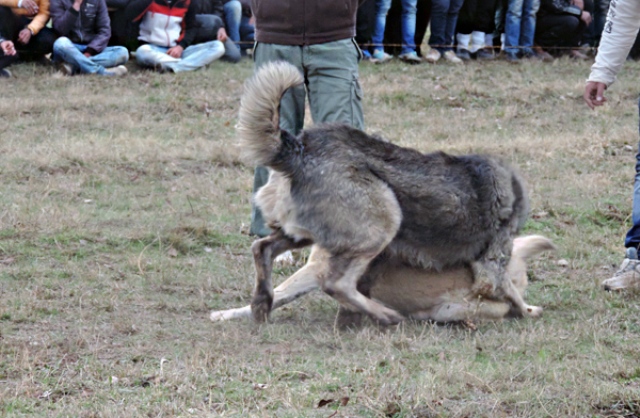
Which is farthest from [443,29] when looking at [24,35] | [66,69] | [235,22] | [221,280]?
[221,280]

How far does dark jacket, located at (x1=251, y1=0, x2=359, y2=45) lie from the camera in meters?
6.70

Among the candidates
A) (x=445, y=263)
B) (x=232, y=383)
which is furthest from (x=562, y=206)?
(x=232, y=383)

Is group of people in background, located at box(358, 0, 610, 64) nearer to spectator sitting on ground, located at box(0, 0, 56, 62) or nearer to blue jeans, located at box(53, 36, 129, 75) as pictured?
blue jeans, located at box(53, 36, 129, 75)

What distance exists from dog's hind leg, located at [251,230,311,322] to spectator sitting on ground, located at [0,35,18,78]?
28.9ft

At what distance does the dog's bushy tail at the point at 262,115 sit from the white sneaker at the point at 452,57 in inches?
427

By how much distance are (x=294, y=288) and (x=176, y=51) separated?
9.28 m

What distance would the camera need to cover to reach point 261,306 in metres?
5.57

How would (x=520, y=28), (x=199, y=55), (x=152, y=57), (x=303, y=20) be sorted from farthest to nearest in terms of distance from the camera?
(x=520, y=28) < (x=199, y=55) < (x=152, y=57) < (x=303, y=20)

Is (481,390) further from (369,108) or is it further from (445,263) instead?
(369,108)

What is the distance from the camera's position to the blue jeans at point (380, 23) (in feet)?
49.0

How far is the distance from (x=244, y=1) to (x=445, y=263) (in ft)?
36.9

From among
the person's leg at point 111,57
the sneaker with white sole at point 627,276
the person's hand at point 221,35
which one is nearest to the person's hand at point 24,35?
the person's leg at point 111,57

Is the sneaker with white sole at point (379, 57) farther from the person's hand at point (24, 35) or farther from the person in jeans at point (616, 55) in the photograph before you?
the person in jeans at point (616, 55)

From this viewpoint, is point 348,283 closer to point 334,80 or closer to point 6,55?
point 334,80
